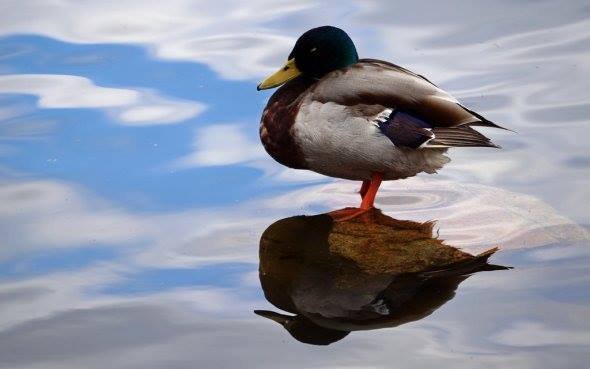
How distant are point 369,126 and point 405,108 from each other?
20cm

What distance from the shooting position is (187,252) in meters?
5.32

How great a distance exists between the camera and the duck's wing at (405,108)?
218 inches

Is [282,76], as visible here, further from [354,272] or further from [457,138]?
[354,272]

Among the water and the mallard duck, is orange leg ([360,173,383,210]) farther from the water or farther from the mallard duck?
the water

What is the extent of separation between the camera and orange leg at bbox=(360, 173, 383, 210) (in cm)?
562

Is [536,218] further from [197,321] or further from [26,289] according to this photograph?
[26,289]

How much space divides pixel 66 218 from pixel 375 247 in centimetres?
151

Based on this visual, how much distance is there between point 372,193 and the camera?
563 centimetres

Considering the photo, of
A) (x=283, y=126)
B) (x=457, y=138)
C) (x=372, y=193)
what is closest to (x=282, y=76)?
(x=283, y=126)

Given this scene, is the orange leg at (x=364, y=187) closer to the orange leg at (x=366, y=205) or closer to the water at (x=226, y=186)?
the water at (x=226, y=186)

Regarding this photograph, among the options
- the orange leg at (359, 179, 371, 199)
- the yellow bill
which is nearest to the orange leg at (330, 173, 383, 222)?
the orange leg at (359, 179, 371, 199)

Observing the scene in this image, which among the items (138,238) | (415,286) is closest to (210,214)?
(138,238)

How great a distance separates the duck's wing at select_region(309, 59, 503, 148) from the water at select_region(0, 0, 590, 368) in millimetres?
356

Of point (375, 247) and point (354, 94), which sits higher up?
point (354, 94)
